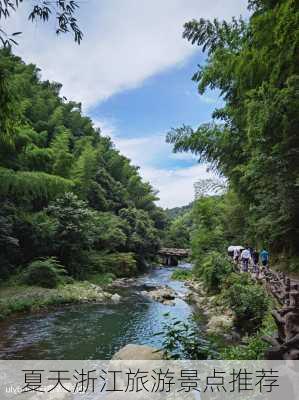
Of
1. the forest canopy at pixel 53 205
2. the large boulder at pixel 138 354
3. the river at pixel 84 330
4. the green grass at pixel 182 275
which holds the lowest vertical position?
the river at pixel 84 330

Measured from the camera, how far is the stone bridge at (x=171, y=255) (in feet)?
121

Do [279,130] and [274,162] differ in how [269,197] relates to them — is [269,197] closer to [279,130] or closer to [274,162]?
[274,162]

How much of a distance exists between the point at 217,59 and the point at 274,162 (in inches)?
160

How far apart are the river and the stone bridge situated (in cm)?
2225

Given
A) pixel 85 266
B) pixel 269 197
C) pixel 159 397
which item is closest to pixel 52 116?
pixel 85 266

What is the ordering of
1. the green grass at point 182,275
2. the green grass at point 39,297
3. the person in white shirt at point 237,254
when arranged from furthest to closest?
the green grass at point 182,275, the person in white shirt at point 237,254, the green grass at point 39,297

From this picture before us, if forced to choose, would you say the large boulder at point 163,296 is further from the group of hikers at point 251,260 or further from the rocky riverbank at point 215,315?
the group of hikers at point 251,260

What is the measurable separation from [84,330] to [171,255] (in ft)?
90.5

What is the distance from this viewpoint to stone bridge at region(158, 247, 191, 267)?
36906 mm

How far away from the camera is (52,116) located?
29.3m

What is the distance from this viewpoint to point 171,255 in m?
37.4

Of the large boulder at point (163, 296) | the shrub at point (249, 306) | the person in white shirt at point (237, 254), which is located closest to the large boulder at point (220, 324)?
the shrub at point (249, 306)

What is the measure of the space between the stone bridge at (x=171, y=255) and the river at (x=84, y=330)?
22253 mm

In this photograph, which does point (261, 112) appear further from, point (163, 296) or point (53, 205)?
point (53, 205)
